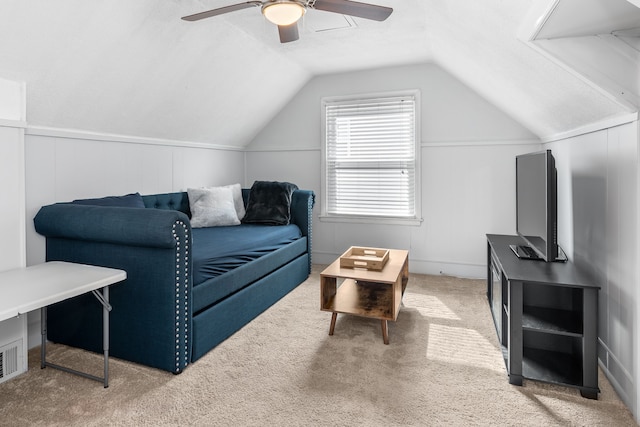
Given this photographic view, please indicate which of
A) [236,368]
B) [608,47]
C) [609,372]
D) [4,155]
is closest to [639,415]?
[609,372]

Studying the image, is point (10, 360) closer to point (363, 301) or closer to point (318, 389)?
point (318, 389)

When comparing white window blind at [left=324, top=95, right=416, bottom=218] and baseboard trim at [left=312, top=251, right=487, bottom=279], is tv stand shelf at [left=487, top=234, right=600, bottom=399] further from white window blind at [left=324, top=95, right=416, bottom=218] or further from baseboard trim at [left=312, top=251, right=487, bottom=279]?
white window blind at [left=324, top=95, right=416, bottom=218]

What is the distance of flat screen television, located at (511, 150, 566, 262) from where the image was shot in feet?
7.01

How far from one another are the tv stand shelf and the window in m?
1.97

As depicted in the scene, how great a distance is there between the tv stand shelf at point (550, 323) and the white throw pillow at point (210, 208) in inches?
96.6

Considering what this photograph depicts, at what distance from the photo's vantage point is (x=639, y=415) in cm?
169

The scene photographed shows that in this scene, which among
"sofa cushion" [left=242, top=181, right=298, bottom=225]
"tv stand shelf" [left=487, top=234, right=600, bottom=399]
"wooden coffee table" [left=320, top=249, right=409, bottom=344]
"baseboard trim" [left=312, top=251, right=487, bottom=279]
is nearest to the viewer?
"tv stand shelf" [left=487, top=234, right=600, bottom=399]

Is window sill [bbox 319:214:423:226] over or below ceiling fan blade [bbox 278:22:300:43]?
below

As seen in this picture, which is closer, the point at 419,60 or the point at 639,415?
the point at 639,415

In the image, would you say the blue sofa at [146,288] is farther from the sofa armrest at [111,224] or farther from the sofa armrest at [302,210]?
the sofa armrest at [302,210]

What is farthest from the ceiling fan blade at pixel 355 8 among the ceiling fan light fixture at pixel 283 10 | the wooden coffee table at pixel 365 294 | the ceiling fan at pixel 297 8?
the wooden coffee table at pixel 365 294

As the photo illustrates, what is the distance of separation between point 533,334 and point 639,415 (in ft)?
2.02

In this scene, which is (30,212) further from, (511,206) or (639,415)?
(511,206)

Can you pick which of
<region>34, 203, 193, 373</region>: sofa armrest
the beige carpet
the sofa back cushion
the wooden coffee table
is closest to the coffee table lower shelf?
the wooden coffee table
